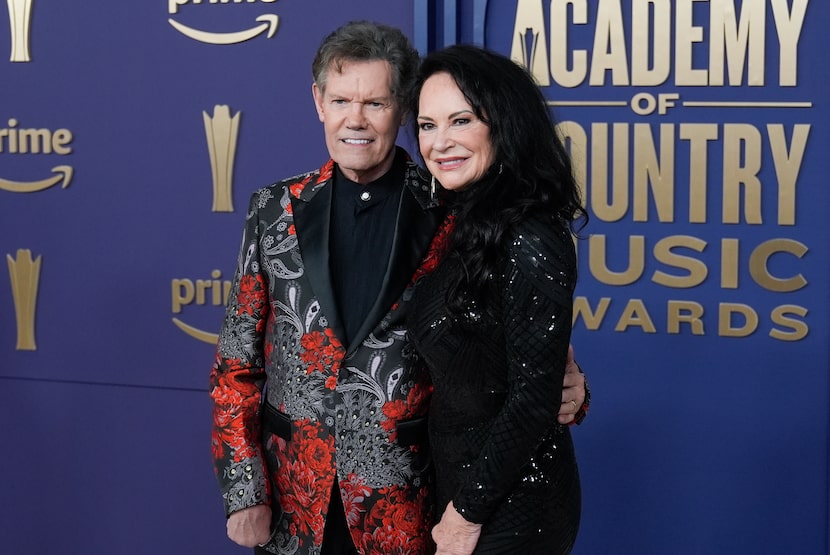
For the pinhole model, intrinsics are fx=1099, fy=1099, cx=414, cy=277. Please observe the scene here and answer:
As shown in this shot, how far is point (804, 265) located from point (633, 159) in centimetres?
46

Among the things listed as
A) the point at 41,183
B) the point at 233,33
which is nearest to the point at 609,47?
the point at 233,33

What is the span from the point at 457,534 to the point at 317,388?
0.34m

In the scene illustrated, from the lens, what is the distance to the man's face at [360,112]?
5.75ft

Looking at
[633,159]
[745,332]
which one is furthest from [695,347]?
[633,159]

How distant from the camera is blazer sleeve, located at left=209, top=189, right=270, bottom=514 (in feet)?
5.92

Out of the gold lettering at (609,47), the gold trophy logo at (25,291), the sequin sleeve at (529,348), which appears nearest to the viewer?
the sequin sleeve at (529,348)

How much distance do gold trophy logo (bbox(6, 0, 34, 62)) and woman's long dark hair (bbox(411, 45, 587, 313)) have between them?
6.21 feet

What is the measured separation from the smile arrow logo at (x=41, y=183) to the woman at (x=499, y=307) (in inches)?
68.8

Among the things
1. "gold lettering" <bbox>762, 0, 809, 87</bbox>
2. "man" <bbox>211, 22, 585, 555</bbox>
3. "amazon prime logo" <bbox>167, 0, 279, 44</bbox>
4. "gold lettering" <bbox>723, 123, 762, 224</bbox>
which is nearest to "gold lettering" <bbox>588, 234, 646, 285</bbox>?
A: "gold lettering" <bbox>723, 123, 762, 224</bbox>

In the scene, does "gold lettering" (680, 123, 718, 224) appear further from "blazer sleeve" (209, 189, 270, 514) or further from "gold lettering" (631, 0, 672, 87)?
"blazer sleeve" (209, 189, 270, 514)

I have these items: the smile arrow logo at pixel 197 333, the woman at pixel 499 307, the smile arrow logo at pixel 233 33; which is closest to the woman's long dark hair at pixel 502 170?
the woman at pixel 499 307

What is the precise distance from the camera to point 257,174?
294 cm

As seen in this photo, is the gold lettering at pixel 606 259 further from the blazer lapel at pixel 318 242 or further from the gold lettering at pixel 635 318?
the blazer lapel at pixel 318 242

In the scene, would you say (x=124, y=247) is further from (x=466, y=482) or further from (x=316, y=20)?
(x=466, y=482)
